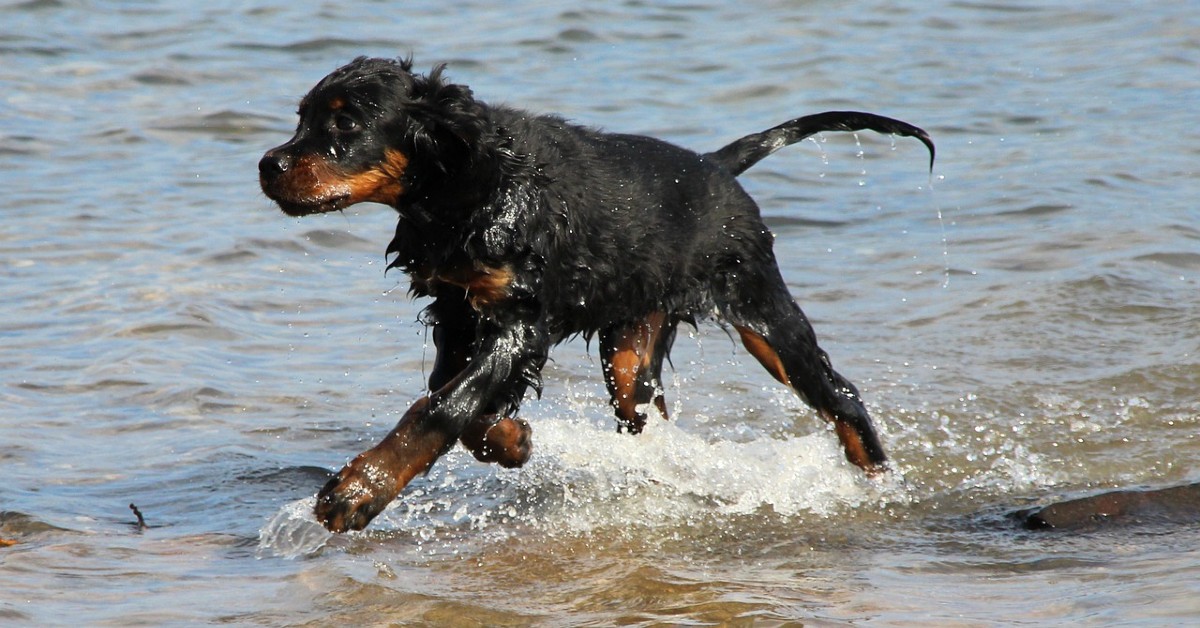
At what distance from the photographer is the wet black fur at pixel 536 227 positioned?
14.0 ft

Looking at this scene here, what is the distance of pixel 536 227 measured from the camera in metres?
4.41

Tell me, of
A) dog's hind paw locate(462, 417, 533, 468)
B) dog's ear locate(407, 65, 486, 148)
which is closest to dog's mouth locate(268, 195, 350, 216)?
dog's ear locate(407, 65, 486, 148)

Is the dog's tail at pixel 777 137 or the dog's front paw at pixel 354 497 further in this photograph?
the dog's tail at pixel 777 137

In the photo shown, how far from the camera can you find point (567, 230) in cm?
454

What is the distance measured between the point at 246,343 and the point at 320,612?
3.10 meters

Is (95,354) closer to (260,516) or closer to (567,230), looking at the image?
(260,516)

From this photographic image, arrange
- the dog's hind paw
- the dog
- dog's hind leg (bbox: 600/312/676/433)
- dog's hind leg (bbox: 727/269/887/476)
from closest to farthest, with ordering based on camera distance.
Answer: the dog < the dog's hind paw < dog's hind leg (bbox: 727/269/887/476) < dog's hind leg (bbox: 600/312/676/433)

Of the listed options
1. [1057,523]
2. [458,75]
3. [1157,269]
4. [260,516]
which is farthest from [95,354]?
[458,75]

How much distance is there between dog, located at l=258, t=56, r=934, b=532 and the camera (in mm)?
4156

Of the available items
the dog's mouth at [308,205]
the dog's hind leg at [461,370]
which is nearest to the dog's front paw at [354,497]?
the dog's hind leg at [461,370]

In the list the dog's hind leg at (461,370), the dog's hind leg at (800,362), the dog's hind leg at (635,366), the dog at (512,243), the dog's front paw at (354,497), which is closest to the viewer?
the dog's front paw at (354,497)

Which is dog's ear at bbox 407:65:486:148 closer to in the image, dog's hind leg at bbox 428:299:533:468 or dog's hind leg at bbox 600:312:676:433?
dog's hind leg at bbox 428:299:533:468

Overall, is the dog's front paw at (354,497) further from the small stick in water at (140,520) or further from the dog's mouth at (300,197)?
the small stick in water at (140,520)

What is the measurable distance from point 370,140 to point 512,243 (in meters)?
0.51
